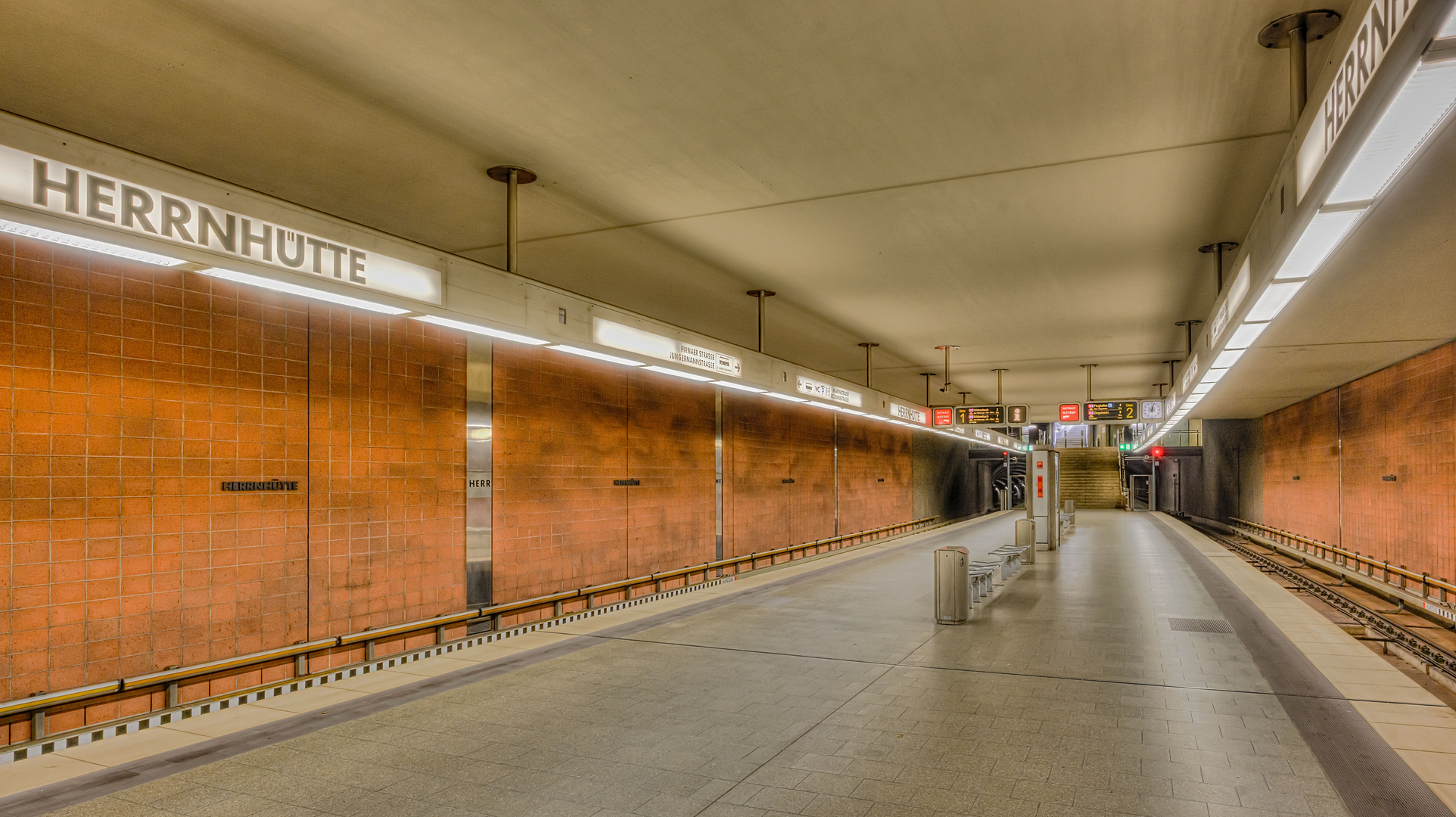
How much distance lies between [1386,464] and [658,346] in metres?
10.8

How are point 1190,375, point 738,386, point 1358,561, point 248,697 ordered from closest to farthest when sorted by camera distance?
point 248,697
point 738,386
point 1190,375
point 1358,561

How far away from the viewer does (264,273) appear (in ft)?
11.8

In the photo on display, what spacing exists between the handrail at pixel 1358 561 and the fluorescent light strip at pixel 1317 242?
25.0ft

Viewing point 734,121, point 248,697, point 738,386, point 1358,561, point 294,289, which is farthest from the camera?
point 1358,561

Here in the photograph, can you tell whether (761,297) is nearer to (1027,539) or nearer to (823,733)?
(823,733)

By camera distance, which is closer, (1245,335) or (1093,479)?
(1245,335)

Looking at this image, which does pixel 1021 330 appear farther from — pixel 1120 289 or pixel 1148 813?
pixel 1148 813

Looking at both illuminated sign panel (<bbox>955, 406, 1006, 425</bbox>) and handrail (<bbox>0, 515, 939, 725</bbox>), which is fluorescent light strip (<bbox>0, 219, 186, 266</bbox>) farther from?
illuminated sign panel (<bbox>955, 406, 1006, 425</bbox>)

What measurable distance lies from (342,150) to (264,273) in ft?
5.30

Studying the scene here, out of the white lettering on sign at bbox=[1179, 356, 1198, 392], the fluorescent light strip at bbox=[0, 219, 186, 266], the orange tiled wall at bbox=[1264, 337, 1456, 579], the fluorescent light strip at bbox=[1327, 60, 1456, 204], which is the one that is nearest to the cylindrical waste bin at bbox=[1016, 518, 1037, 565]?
the orange tiled wall at bbox=[1264, 337, 1456, 579]

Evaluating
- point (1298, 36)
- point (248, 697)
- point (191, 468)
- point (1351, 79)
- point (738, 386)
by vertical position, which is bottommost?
point (248, 697)

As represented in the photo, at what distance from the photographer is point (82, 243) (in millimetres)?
3027

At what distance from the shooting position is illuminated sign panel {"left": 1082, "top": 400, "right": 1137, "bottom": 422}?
13.9 m

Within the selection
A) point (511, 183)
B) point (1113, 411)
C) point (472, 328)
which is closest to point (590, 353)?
point (472, 328)
